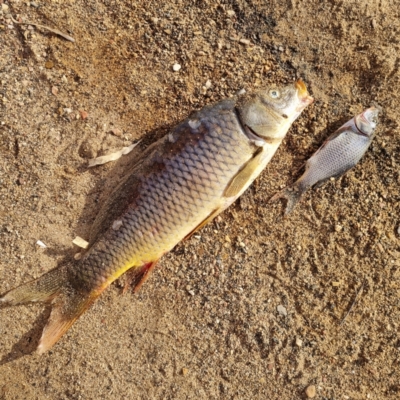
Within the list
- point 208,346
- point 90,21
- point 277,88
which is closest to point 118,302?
point 208,346

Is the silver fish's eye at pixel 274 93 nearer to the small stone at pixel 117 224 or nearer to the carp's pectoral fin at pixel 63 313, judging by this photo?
the small stone at pixel 117 224

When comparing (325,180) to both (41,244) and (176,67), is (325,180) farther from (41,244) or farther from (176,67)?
(41,244)

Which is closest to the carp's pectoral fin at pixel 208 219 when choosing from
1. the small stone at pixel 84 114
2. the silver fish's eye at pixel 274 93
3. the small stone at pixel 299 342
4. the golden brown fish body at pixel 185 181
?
the golden brown fish body at pixel 185 181

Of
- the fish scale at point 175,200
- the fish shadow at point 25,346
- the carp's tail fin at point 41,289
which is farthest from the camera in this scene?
the fish shadow at point 25,346

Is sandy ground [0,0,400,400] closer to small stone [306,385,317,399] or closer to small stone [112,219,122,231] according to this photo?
small stone [306,385,317,399]

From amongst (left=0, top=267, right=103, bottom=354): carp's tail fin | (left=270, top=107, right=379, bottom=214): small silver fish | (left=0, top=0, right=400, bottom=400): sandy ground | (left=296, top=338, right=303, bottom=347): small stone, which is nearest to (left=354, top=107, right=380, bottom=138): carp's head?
(left=270, top=107, right=379, bottom=214): small silver fish

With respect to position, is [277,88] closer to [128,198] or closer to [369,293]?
[128,198]
